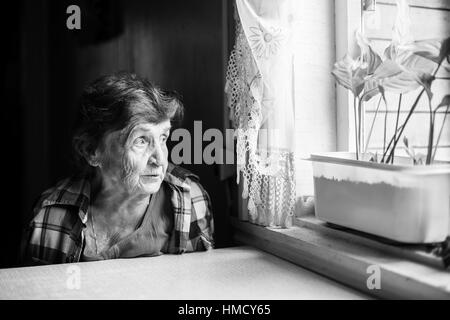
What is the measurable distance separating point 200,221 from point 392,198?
0.72m

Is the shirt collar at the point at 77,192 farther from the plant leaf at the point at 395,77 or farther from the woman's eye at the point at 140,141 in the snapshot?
the plant leaf at the point at 395,77

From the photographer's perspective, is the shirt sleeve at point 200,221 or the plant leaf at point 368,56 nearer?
the plant leaf at point 368,56

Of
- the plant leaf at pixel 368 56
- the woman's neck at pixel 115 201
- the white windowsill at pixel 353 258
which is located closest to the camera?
the white windowsill at pixel 353 258

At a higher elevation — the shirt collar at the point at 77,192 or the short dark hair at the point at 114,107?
the short dark hair at the point at 114,107

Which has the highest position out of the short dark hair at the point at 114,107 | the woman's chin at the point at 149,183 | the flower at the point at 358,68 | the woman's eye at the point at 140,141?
the flower at the point at 358,68

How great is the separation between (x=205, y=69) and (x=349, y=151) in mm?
674

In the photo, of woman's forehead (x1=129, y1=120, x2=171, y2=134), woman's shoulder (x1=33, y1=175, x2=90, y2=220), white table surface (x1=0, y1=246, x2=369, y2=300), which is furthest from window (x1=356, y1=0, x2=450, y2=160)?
woman's shoulder (x1=33, y1=175, x2=90, y2=220)

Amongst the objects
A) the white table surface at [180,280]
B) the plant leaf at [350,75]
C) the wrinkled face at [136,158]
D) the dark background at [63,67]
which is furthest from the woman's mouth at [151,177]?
the plant leaf at [350,75]

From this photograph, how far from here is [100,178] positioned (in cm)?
164

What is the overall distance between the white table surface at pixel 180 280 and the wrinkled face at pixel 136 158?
0.82ft

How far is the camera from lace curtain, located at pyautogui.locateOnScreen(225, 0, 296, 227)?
59.6 inches

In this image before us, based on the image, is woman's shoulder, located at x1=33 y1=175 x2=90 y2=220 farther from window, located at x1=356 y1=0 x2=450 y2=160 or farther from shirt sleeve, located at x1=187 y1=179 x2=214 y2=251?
window, located at x1=356 y1=0 x2=450 y2=160

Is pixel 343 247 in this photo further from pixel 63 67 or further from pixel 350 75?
pixel 63 67

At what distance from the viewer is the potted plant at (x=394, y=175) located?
3.84ft
